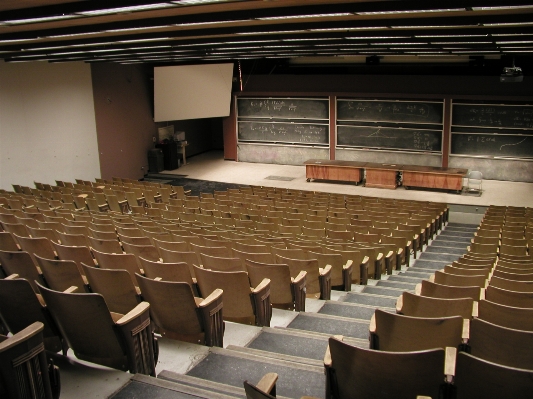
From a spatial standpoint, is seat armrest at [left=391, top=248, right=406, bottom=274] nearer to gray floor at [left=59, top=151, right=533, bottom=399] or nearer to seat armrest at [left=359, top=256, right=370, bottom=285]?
seat armrest at [left=359, top=256, right=370, bottom=285]

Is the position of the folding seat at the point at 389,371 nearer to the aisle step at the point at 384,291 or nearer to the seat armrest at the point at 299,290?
the seat armrest at the point at 299,290

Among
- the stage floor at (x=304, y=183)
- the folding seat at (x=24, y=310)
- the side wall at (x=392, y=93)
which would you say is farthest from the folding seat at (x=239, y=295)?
the side wall at (x=392, y=93)

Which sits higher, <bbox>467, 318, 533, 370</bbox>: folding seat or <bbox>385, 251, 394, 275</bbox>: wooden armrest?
<bbox>467, 318, 533, 370</bbox>: folding seat

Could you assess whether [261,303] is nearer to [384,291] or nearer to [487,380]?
[487,380]

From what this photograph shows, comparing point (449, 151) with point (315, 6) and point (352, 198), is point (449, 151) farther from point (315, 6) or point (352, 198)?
point (315, 6)

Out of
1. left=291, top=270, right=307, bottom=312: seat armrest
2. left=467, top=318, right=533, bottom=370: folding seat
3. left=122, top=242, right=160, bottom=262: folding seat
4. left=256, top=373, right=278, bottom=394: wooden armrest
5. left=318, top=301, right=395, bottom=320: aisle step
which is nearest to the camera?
left=256, top=373, right=278, bottom=394: wooden armrest

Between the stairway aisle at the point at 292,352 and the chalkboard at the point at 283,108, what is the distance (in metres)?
11.0

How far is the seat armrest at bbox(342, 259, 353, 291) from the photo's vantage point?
17.8 ft

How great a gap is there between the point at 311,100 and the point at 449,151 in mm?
4462

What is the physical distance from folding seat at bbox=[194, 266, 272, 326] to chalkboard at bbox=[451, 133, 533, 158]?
1191cm

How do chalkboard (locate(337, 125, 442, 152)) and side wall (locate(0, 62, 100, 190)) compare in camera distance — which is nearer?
side wall (locate(0, 62, 100, 190))

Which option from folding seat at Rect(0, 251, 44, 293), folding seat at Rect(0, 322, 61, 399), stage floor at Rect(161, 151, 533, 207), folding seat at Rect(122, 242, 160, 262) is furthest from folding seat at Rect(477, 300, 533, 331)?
stage floor at Rect(161, 151, 533, 207)

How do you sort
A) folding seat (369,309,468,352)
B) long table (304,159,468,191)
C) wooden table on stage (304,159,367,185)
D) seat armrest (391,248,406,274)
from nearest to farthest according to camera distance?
folding seat (369,309,468,352) → seat armrest (391,248,406,274) → long table (304,159,468,191) → wooden table on stage (304,159,367,185)

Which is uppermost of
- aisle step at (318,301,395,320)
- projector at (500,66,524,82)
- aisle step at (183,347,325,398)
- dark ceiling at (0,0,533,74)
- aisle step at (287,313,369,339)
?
dark ceiling at (0,0,533,74)
